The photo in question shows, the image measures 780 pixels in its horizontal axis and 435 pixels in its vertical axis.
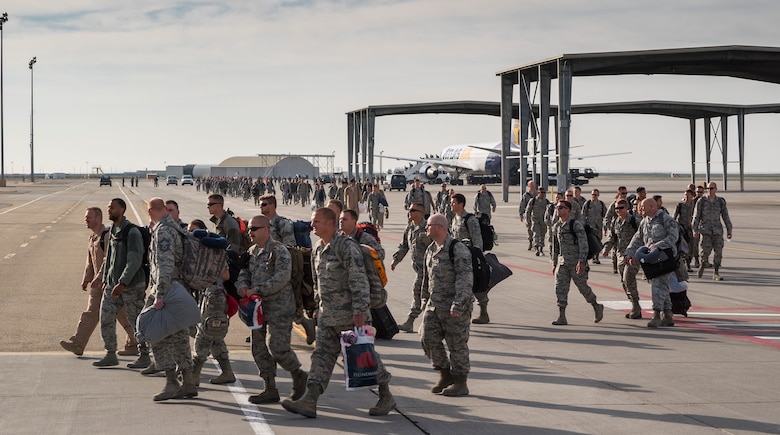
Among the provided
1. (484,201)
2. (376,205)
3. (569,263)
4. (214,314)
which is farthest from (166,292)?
(376,205)

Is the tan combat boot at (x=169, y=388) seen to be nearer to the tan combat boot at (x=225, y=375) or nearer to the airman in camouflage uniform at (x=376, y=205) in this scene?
the tan combat boot at (x=225, y=375)

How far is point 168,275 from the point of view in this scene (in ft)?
27.6

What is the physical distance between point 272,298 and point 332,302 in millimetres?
659

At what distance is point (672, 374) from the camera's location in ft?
32.2

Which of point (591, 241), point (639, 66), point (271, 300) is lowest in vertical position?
point (271, 300)

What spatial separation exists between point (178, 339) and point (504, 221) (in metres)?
31.1

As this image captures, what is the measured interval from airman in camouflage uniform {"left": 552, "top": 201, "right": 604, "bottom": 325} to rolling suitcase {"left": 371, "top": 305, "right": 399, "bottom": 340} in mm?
2640

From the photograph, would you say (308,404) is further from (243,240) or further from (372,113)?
(372,113)

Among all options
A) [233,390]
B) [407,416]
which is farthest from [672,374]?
[233,390]

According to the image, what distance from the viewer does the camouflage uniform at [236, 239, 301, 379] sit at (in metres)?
8.21

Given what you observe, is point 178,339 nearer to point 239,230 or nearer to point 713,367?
point 239,230

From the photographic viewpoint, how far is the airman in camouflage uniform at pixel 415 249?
11977 millimetres

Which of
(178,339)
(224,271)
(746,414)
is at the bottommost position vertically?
(746,414)

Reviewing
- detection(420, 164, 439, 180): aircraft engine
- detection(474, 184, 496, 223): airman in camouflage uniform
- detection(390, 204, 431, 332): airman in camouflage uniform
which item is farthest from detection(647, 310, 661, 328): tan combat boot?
detection(420, 164, 439, 180): aircraft engine
